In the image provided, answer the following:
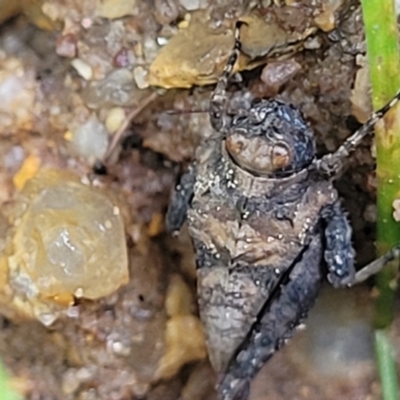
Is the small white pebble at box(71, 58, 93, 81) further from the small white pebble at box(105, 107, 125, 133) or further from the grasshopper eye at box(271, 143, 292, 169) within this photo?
the grasshopper eye at box(271, 143, 292, 169)

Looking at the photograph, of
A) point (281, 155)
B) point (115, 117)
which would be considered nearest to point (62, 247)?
point (115, 117)

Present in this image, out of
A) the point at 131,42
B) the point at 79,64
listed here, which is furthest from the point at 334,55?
the point at 79,64

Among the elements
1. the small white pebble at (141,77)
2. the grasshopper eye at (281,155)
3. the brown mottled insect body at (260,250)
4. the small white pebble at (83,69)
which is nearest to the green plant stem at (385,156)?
the brown mottled insect body at (260,250)

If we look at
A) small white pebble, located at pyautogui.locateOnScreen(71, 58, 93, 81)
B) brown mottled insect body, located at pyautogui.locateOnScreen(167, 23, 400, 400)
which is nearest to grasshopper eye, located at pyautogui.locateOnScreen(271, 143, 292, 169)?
brown mottled insect body, located at pyautogui.locateOnScreen(167, 23, 400, 400)

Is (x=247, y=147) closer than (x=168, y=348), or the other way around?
(x=247, y=147)

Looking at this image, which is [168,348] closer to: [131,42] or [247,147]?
[247,147]

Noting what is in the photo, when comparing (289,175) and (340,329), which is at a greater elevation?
(289,175)

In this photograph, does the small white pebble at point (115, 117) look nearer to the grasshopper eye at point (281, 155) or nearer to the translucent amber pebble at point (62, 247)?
the translucent amber pebble at point (62, 247)
